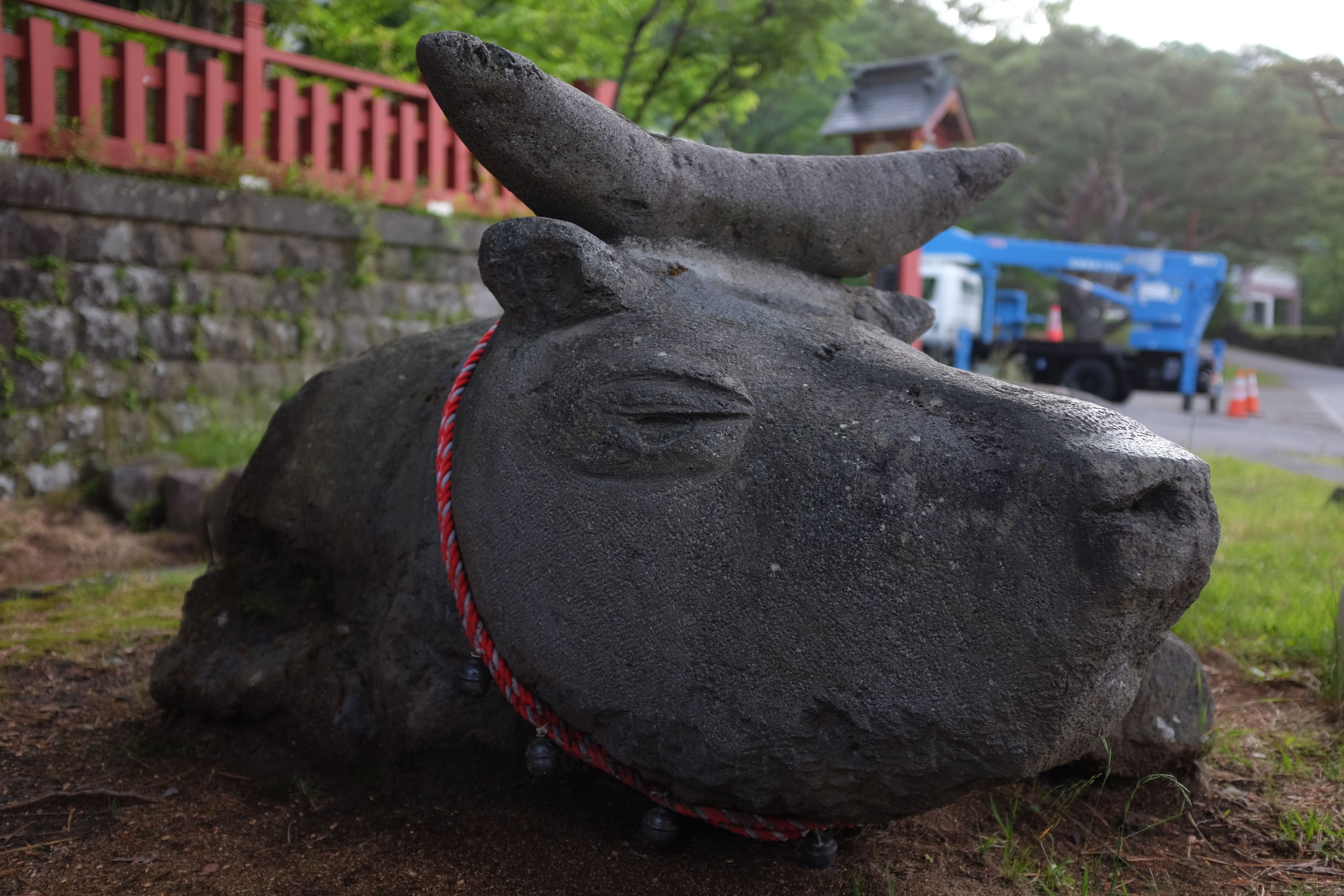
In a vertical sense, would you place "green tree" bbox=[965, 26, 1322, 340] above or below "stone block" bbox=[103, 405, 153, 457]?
above

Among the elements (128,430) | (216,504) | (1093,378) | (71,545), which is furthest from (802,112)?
(71,545)

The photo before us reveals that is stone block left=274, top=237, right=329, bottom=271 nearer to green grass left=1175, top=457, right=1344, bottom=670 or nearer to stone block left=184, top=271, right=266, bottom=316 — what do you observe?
stone block left=184, top=271, right=266, bottom=316

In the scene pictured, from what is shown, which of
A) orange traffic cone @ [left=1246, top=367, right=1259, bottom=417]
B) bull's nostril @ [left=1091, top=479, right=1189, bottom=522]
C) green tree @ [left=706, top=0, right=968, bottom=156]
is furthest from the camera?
green tree @ [left=706, top=0, right=968, bottom=156]

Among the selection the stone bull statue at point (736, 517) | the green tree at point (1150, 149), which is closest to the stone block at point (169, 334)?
the stone bull statue at point (736, 517)

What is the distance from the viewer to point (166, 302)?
5.90 meters

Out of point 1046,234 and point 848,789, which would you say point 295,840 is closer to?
point 848,789

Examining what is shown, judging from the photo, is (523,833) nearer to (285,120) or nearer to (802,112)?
(285,120)

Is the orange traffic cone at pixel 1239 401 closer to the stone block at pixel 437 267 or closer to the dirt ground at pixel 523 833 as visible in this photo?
the stone block at pixel 437 267

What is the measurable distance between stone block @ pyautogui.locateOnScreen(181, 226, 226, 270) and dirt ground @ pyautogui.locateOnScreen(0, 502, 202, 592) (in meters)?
1.43

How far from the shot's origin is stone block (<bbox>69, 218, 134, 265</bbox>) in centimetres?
553

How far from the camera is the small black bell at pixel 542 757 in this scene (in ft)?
6.30

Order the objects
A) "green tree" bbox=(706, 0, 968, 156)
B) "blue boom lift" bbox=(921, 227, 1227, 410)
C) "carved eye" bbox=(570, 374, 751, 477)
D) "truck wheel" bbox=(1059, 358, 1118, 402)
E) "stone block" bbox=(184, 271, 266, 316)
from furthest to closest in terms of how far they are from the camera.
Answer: "green tree" bbox=(706, 0, 968, 156)
"truck wheel" bbox=(1059, 358, 1118, 402)
"blue boom lift" bbox=(921, 227, 1227, 410)
"stone block" bbox=(184, 271, 266, 316)
"carved eye" bbox=(570, 374, 751, 477)

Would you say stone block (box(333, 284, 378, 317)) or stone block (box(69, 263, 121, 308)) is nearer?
stone block (box(69, 263, 121, 308))

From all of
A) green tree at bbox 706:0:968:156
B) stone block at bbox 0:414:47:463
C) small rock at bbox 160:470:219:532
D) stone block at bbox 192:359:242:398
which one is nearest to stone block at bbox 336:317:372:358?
stone block at bbox 192:359:242:398
